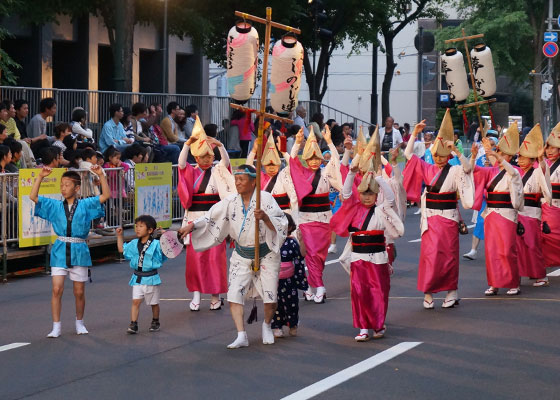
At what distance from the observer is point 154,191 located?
17141 millimetres

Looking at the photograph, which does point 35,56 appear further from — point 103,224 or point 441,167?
point 441,167

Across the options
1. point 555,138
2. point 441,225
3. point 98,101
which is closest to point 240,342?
point 441,225

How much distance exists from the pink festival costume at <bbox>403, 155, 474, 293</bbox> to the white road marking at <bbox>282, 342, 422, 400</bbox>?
211cm

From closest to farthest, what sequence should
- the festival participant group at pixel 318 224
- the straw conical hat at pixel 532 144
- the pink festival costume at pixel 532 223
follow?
the festival participant group at pixel 318 224 → the straw conical hat at pixel 532 144 → the pink festival costume at pixel 532 223

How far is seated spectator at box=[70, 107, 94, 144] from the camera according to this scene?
1758 cm

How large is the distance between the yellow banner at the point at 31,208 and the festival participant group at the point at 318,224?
223 centimetres

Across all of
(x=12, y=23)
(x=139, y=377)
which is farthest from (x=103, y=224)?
(x=12, y=23)

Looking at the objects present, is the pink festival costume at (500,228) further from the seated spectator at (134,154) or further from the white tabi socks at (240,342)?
the seated spectator at (134,154)

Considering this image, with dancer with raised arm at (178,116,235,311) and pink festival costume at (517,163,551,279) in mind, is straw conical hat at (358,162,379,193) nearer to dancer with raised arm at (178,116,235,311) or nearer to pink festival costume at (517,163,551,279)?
dancer with raised arm at (178,116,235,311)

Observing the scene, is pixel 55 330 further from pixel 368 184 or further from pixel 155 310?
pixel 368 184

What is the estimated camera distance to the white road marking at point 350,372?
8.27 meters

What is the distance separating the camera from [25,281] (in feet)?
47.3

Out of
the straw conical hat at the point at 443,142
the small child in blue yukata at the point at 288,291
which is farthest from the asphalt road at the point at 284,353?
the straw conical hat at the point at 443,142

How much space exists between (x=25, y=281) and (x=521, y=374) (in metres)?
7.46
